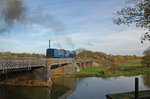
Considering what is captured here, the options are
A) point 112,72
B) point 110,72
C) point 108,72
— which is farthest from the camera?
point 112,72

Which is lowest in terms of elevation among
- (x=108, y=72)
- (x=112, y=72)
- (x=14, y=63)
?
(x=112, y=72)

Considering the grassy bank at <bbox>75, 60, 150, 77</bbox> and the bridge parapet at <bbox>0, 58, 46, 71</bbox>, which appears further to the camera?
the grassy bank at <bbox>75, 60, 150, 77</bbox>

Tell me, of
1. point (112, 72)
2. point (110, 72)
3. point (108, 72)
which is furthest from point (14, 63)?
point (112, 72)

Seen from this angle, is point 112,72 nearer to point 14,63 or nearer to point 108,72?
point 108,72

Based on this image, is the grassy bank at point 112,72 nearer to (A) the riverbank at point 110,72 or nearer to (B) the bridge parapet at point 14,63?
(A) the riverbank at point 110,72

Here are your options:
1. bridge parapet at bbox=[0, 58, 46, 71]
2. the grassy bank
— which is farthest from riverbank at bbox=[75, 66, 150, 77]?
bridge parapet at bbox=[0, 58, 46, 71]

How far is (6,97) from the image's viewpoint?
1944 centimetres

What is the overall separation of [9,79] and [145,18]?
84.0 ft

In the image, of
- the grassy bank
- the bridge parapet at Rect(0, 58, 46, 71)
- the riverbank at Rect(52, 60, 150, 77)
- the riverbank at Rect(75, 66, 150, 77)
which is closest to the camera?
the bridge parapet at Rect(0, 58, 46, 71)

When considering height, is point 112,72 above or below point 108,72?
below

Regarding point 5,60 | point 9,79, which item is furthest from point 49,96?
point 9,79

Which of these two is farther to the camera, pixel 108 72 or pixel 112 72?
pixel 112 72

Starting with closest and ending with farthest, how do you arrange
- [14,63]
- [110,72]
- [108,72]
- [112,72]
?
[14,63] < [108,72] < [110,72] < [112,72]

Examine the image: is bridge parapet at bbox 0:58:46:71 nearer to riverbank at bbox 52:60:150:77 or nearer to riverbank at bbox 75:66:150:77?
riverbank at bbox 52:60:150:77
